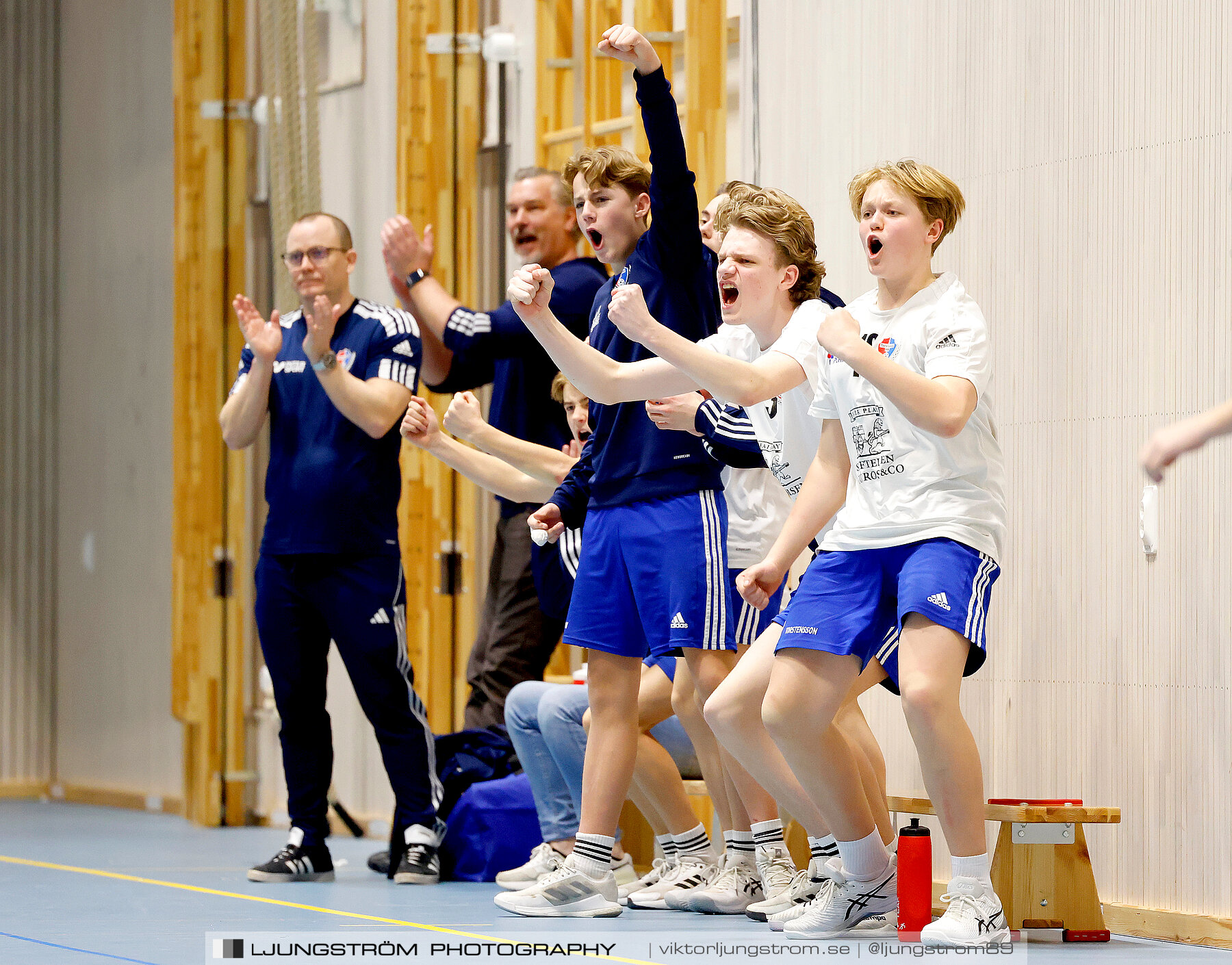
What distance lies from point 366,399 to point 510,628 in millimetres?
840

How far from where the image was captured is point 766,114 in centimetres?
485

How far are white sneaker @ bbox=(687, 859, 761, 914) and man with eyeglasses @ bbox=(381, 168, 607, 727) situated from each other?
1131 mm

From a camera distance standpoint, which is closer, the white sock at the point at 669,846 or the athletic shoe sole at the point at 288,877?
the white sock at the point at 669,846

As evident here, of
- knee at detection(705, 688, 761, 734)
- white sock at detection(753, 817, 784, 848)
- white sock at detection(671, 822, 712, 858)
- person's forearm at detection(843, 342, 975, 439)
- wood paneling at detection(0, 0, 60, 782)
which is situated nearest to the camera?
person's forearm at detection(843, 342, 975, 439)

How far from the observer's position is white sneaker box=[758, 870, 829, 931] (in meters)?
3.47

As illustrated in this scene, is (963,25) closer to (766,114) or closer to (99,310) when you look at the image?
(766,114)

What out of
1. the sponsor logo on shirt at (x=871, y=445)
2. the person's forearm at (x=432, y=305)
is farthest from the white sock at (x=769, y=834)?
the person's forearm at (x=432, y=305)

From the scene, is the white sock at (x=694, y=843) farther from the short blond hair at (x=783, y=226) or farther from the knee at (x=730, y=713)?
the short blond hair at (x=783, y=226)

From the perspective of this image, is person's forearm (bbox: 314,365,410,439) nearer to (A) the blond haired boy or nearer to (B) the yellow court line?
(B) the yellow court line

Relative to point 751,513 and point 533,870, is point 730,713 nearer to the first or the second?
point 751,513

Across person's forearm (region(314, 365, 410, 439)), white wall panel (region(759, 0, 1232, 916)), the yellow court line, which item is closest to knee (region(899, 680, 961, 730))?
the yellow court line

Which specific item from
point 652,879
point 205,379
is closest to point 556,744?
point 652,879

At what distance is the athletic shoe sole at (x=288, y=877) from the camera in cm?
454

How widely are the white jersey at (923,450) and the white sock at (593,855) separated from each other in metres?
0.83
